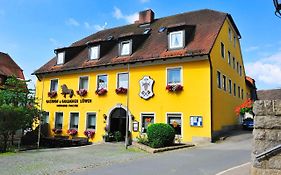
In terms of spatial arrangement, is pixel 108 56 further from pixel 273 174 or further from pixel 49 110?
pixel 273 174

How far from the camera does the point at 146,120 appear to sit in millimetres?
22594

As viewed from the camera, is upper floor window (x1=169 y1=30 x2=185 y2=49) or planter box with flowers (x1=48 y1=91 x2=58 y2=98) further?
planter box with flowers (x1=48 y1=91 x2=58 y2=98)

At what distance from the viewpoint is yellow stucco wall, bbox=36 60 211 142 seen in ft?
66.7

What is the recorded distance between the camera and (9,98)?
23.7 m

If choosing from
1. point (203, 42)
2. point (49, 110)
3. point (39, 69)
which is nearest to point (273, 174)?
point (203, 42)

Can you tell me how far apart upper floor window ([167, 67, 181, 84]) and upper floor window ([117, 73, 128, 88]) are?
3851 mm

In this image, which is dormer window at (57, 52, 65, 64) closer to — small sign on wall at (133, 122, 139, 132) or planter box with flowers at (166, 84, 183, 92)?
small sign on wall at (133, 122, 139, 132)

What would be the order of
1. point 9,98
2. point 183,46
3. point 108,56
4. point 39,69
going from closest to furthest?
point 183,46, point 9,98, point 108,56, point 39,69

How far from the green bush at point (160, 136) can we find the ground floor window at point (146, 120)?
432cm

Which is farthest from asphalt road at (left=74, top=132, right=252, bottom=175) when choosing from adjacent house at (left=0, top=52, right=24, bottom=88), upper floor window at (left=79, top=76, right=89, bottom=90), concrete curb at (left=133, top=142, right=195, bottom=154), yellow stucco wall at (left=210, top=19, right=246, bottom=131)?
adjacent house at (left=0, top=52, right=24, bottom=88)

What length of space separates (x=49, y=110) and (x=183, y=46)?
1471 cm

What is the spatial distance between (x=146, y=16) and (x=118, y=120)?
1130 centimetres

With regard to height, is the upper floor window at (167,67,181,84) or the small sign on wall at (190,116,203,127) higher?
the upper floor window at (167,67,181,84)

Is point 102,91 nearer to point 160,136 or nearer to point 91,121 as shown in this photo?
point 91,121
